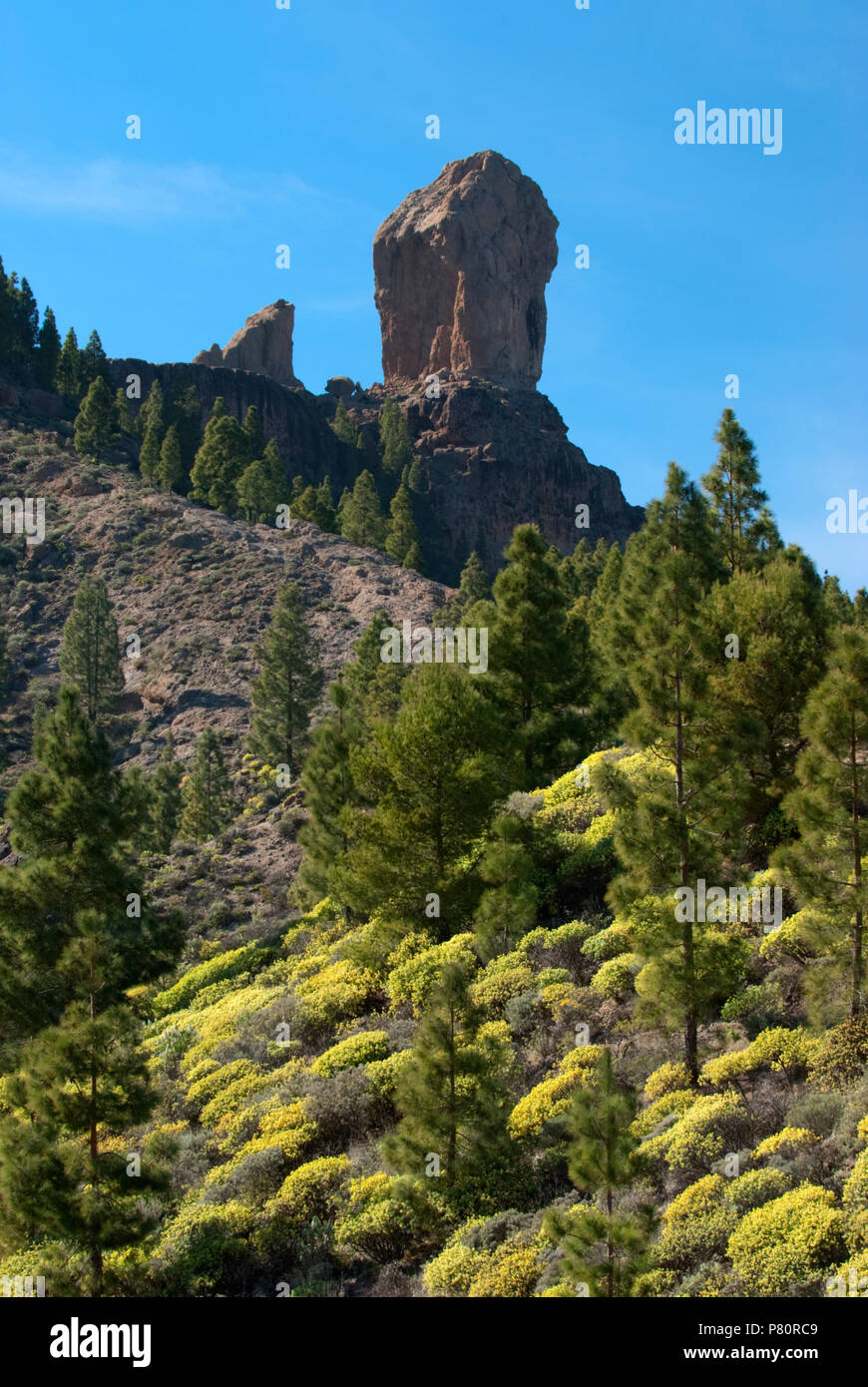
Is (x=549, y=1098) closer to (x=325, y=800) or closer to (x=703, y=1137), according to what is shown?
(x=703, y=1137)

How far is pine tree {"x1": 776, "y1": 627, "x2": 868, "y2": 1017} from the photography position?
14891 mm

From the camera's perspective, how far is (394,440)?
140 m

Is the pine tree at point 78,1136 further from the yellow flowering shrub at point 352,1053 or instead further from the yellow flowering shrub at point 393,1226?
the yellow flowering shrub at point 352,1053

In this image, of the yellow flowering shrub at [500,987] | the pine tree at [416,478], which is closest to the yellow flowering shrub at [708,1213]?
the yellow flowering shrub at [500,987]

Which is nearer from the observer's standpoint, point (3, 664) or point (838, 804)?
point (838, 804)

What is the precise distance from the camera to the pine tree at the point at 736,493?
108ft

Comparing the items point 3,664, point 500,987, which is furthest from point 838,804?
point 3,664

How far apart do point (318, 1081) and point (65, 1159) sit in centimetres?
517

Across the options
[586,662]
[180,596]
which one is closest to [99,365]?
[180,596]

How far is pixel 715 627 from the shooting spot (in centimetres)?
2241

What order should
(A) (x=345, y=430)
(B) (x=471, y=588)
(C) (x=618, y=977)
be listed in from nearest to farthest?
(C) (x=618, y=977), (B) (x=471, y=588), (A) (x=345, y=430)

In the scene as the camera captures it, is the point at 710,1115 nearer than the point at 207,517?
Yes

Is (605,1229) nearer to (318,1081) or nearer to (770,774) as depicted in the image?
(318,1081)

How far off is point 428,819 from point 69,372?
323 ft
